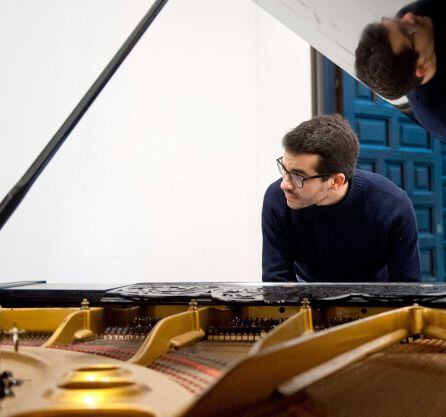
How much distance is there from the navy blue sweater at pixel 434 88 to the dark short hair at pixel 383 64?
35 millimetres

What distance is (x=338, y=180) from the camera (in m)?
2.47

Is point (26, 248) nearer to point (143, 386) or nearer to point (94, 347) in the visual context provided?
point (94, 347)

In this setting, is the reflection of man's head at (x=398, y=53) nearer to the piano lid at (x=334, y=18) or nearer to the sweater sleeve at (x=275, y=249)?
the piano lid at (x=334, y=18)

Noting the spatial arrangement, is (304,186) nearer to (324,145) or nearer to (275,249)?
(324,145)

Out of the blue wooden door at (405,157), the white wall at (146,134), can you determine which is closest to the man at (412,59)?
the white wall at (146,134)

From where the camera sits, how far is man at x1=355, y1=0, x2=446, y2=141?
52.1 inches

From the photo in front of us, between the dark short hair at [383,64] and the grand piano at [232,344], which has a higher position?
the dark short hair at [383,64]

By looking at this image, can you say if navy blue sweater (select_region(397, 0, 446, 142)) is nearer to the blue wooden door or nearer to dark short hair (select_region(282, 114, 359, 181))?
dark short hair (select_region(282, 114, 359, 181))

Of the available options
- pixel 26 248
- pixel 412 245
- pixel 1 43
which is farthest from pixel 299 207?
pixel 1 43

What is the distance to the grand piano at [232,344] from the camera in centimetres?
71

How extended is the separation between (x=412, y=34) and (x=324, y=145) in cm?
109

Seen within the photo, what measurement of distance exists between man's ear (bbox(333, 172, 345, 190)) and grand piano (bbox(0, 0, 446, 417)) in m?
0.73

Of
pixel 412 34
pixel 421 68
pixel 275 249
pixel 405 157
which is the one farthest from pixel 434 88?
pixel 405 157

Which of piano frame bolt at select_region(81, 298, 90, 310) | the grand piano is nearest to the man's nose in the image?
the grand piano
